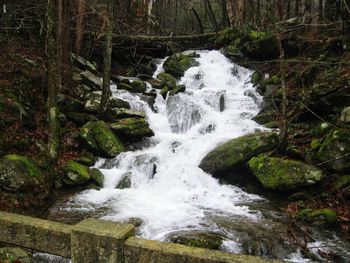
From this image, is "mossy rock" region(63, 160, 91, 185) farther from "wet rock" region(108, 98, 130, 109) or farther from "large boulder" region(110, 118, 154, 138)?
"wet rock" region(108, 98, 130, 109)

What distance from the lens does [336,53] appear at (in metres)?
15.3

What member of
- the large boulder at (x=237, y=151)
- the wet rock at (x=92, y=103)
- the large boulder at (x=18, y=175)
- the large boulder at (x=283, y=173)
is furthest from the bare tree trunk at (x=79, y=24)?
the large boulder at (x=283, y=173)

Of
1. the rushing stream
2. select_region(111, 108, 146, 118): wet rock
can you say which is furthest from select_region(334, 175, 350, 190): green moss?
select_region(111, 108, 146, 118): wet rock

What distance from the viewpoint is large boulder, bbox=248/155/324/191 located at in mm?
9523

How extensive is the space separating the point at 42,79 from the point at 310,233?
10.7 m

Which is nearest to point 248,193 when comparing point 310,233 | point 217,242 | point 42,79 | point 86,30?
point 310,233

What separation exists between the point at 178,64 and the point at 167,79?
2306 millimetres

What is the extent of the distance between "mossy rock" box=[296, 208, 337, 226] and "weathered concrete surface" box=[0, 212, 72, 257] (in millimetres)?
6492

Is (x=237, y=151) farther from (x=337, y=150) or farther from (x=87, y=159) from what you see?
(x=87, y=159)

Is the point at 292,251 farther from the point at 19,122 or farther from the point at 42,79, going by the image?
the point at 42,79

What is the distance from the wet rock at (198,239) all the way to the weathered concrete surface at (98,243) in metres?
3.69

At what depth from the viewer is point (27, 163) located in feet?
31.0

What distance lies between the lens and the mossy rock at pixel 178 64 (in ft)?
66.0

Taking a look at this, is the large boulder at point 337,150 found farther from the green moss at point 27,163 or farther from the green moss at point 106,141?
the green moss at point 27,163
